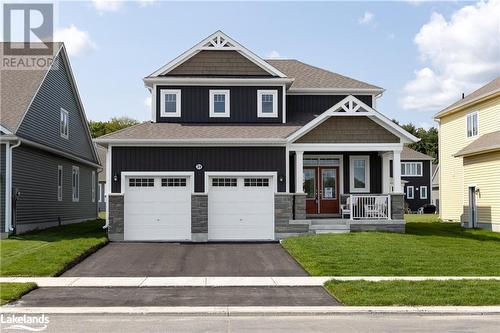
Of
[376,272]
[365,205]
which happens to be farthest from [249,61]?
[376,272]

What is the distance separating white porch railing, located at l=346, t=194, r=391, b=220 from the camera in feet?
80.0

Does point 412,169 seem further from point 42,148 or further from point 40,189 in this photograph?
point 42,148

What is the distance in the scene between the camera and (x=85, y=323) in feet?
36.2

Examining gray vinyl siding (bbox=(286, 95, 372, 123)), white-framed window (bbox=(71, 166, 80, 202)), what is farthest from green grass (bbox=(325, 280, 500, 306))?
white-framed window (bbox=(71, 166, 80, 202))

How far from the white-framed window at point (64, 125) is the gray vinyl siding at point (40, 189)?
4.04 ft

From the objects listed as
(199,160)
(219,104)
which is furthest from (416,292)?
(219,104)

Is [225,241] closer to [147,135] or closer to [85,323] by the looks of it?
[147,135]

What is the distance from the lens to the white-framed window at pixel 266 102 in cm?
2636

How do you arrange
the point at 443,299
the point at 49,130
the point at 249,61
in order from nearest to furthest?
the point at 443,299, the point at 249,61, the point at 49,130

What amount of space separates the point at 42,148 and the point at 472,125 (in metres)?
21.0

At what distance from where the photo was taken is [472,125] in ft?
107

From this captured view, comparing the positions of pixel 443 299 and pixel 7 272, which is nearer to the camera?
pixel 443 299

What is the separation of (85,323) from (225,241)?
13.0 m

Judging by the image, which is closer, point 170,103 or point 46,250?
point 46,250
